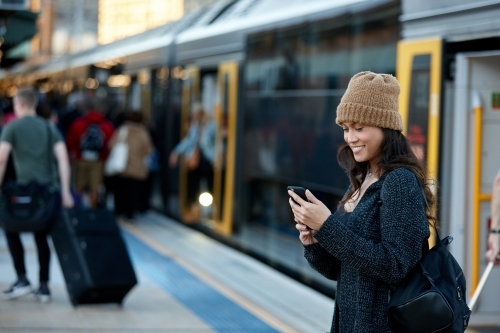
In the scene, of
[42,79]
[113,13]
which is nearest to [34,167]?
[42,79]

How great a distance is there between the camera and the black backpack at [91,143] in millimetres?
13219

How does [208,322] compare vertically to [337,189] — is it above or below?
below

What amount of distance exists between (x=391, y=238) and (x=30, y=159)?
5.02 m

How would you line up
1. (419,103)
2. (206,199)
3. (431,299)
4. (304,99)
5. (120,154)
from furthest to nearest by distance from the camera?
1. (120,154)
2. (206,199)
3. (304,99)
4. (419,103)
5. (431,299)

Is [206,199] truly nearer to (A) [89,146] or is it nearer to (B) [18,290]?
(A) [89,146]

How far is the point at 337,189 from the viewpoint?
7863mm

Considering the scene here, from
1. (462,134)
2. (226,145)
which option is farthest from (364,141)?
(226,145)

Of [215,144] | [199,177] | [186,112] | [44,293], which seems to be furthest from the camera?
[186,112]

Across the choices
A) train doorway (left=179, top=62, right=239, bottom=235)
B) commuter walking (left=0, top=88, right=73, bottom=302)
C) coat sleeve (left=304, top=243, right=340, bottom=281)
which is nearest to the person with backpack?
train doorway (left=179, top=62, right=239, bottom=235)

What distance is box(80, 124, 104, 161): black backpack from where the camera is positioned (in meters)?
13.2

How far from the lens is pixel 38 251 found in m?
7.56

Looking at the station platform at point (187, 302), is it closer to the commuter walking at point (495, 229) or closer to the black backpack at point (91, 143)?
the commuter walking at point (495, 229)

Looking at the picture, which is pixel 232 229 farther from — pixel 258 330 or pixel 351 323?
pixel 351 323

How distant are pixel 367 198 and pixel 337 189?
4893 millimetres
